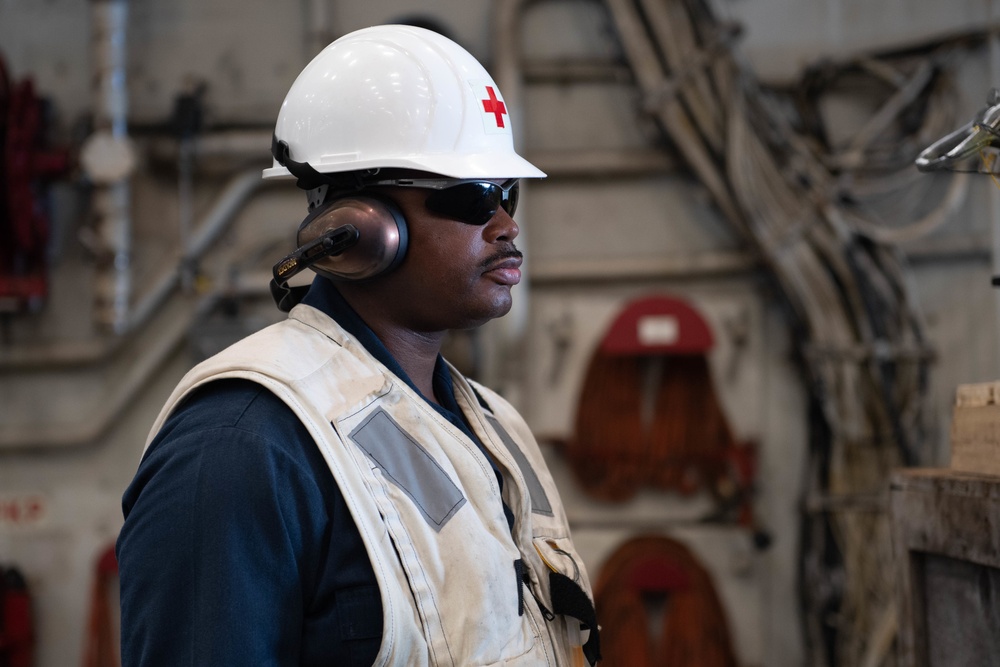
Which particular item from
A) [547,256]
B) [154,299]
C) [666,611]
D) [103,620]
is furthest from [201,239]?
[666,611]

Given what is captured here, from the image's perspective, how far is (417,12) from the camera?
12.3 feet

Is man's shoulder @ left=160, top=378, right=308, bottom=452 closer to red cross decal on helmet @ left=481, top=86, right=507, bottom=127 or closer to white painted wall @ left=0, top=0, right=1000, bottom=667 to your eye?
red cross decal on helmet @ left=481, top=86, right=507, bottom=127

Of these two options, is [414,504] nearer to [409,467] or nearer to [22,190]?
[409,467]

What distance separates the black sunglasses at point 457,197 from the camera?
1.38 metres

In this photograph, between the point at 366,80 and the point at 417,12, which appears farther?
the point at 417,12

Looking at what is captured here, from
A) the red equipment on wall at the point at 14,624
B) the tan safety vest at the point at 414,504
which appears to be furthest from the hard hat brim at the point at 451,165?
the red equipment on wall at the point at 14,624

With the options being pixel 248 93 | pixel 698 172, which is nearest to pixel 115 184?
pixel 248 93

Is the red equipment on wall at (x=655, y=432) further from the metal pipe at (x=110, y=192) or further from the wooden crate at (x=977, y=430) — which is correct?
the wooden crate at (x=977, y=430)

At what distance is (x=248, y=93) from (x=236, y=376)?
9.35 ft

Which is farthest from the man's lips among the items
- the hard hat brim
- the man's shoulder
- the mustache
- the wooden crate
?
the wooden crate

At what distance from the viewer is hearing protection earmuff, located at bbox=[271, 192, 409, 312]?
1.30 m

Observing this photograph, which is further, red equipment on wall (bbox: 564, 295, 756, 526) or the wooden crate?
red equipment on wall (bbox: 564, 295, 756, 526)

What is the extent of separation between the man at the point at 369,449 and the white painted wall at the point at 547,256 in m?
2.10

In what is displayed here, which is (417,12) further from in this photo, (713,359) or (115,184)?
(713,359)
